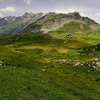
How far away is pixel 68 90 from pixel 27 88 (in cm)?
669

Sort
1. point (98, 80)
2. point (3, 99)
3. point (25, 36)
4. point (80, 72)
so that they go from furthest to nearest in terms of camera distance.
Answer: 1. point (25, 36)
2. point (80, 72)
3. point (98, 80)
4. point (3, 99)

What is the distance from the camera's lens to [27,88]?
3366cm

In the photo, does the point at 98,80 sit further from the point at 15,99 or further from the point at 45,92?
the point at 15,99

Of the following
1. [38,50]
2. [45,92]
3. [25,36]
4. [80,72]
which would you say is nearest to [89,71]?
[80,72]

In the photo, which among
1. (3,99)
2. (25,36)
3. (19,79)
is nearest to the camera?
(3,99)

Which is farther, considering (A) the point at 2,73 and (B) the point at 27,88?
(A) the point at 2,73

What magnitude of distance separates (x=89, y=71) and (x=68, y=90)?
24587 mm

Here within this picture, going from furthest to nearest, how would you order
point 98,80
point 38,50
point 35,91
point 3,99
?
point 38,50 < point 98,80 < point 35,91 < point 3,99

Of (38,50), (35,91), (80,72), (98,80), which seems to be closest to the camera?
(35,91)

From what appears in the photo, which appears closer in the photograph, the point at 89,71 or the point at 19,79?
the point at 19,79

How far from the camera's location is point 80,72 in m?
60.3

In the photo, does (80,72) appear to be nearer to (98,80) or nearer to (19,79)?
(98,80)

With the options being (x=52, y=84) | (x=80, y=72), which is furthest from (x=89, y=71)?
(x=52, y=84)

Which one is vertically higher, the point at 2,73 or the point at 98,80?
the point at 2,73
